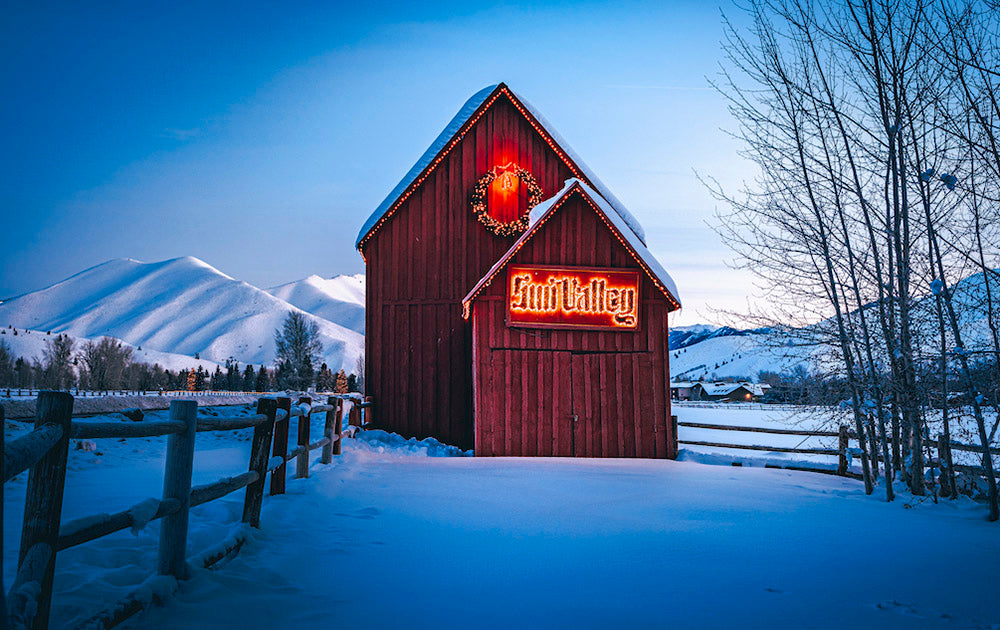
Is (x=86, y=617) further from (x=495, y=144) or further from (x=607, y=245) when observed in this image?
(x=495, y=144)

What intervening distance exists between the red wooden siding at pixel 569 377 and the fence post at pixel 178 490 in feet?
29.4

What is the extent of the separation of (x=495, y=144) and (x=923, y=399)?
36.8 ft

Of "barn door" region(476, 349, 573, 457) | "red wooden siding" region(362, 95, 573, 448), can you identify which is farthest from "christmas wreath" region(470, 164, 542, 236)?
"barn door" region(476, 349, 573, 457)

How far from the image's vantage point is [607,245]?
12.9 m

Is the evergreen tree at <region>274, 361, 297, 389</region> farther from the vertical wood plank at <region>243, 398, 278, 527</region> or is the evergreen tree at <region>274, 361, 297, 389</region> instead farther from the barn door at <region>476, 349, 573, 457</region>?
the vertical wood plank at <region>243, 398, 278, 527</region>

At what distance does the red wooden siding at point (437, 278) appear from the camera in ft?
47.6

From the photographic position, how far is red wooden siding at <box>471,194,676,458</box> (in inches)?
492

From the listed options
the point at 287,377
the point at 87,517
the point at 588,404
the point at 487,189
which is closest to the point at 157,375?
the point at 287,377

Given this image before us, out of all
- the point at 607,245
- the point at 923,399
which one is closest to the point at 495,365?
the point at 607,245

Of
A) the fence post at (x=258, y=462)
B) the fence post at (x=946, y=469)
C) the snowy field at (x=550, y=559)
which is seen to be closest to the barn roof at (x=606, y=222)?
the snowy field at (x=550, y=559)

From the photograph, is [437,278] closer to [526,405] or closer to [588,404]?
[526,405]

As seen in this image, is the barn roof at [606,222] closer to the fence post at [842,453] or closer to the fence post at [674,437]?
the fence post at [674,437]

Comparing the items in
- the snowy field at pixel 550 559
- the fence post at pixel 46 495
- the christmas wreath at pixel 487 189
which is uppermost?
the christmas wreath at pixel 487 189

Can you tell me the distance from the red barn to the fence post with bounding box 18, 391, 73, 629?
10230 millimetres
